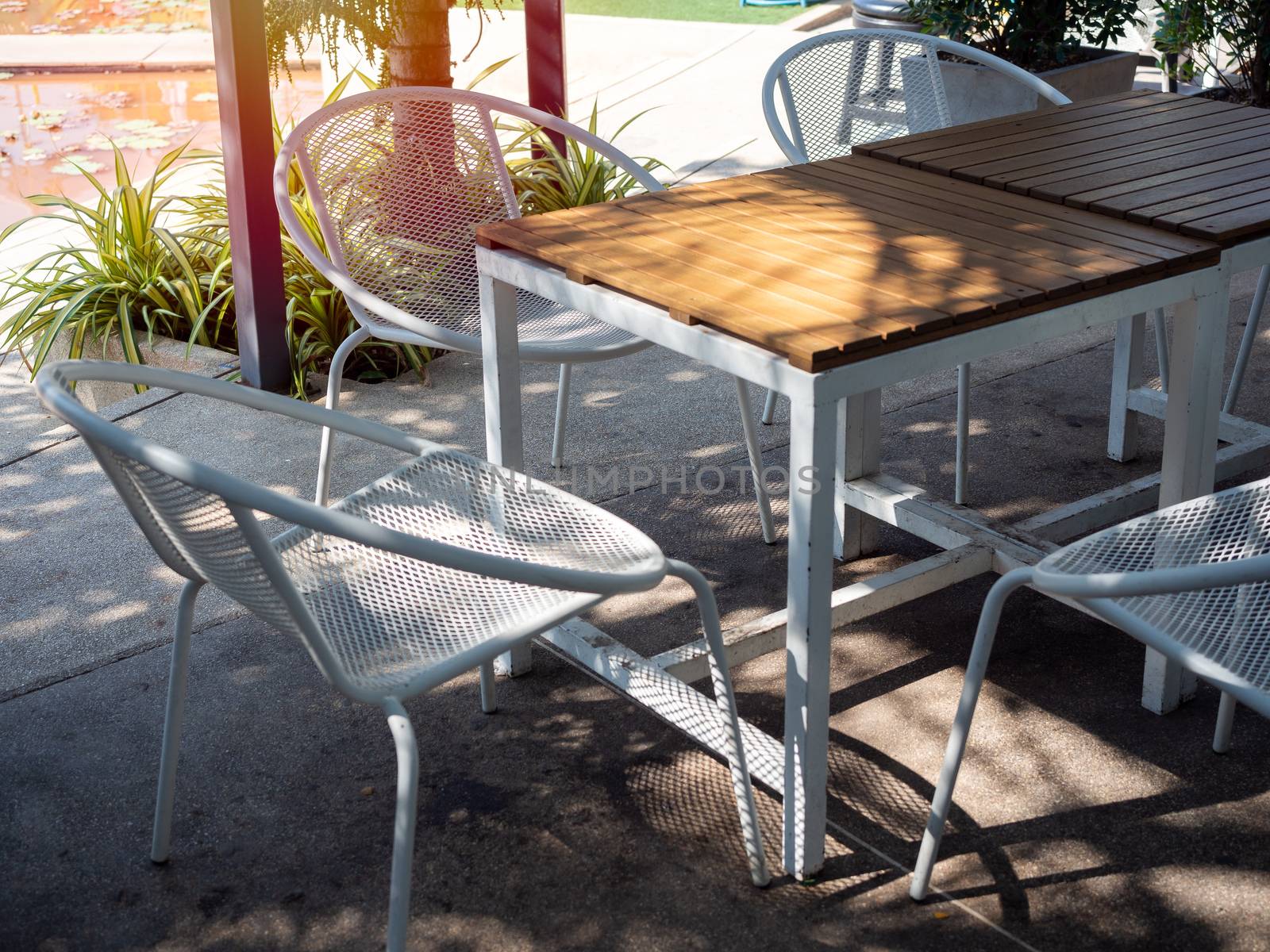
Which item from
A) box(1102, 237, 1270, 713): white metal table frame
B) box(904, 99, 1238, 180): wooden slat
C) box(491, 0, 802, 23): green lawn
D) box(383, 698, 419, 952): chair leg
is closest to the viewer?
box(383, 698, 419, 952): chair leg

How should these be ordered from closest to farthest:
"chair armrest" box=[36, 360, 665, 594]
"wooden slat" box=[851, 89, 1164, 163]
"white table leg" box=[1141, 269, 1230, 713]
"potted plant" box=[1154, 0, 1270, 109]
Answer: "chair armrest" box=[36, 360, 665, 594], "white table leg" box=[1141, 269, 1230, 713], "wooden slat" box=[851, 89, 1164, 163], "potted plant" box=[1154, 0, 1270, 109]

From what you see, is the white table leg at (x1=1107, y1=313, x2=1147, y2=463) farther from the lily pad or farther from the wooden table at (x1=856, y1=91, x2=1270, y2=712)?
the lily pad

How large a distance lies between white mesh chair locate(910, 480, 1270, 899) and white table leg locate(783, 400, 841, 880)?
0.54 feet

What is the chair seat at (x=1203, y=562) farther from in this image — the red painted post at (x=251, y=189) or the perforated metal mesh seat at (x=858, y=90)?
the red painted post at (x=251, y=189)

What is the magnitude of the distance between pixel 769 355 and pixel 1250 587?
0.67 metres

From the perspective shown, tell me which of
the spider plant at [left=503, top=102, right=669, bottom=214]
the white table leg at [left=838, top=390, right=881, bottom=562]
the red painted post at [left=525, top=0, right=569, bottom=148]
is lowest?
the white table leg at [left=838, top=390, right=881, bottom=562]

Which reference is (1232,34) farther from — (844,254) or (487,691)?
(487,691)

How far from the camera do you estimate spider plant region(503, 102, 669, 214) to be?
4.80m

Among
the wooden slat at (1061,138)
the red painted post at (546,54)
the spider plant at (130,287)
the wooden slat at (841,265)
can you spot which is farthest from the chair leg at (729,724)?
the red painted post at (546,54)

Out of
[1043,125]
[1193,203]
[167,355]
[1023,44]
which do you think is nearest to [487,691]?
[1193,203]

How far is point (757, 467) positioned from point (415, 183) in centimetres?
97

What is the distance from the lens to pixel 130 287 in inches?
172

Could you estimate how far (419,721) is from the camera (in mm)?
2480

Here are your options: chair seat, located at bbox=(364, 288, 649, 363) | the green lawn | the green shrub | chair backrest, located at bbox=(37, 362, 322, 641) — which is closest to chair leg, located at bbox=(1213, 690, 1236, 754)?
chair seat, located at bbox=(364, 288, 649, 363)
